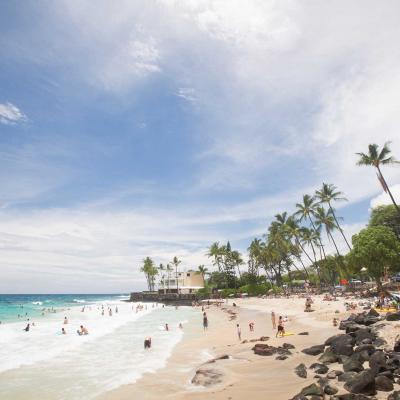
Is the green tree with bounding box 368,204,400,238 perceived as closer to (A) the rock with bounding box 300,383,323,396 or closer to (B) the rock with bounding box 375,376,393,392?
(B) the rock with bounding box 375,376,393,392

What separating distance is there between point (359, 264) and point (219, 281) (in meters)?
59.6

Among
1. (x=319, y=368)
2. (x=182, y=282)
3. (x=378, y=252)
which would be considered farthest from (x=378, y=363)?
(x=182, y=282)

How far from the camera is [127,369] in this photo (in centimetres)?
1722

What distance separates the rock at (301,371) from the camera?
39.7 feet

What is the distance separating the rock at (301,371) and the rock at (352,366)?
1433 mm

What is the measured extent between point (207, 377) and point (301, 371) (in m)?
3.68

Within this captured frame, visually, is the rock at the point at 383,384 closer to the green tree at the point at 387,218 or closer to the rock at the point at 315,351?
the rock at the point at 315,351

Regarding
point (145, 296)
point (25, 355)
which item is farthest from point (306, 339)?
point (145, 296)

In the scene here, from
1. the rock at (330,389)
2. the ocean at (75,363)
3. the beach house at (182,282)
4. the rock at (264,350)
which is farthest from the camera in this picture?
the beach house at (182,282)

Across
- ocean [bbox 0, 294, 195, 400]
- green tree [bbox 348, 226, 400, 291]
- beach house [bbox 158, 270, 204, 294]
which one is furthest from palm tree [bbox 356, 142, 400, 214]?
beach house [bbox 158, 270, 204, 294]

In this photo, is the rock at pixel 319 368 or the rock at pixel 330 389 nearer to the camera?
the rock at pixel 330 389

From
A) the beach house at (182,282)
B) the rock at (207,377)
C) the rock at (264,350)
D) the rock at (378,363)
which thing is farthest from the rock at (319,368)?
the beach house at (182,282)

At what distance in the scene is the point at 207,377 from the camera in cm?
1341

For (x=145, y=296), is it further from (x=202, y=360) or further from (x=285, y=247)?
(x=202, y=360)
